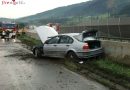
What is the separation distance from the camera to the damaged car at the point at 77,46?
56.6ft

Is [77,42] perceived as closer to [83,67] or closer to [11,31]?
[83,67]

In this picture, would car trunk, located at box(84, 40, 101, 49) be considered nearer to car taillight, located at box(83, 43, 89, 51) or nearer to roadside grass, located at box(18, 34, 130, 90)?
car taillight, located at box(83, 43, 89, 51)

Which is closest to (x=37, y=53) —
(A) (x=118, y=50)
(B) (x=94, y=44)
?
(B) (x=94, y=44)

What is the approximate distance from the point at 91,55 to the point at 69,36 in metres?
1.76

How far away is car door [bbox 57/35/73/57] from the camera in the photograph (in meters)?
18.3

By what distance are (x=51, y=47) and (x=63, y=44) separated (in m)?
1.31

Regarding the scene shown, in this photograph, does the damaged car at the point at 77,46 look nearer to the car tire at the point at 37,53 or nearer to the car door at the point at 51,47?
the car door at the point at 51,47

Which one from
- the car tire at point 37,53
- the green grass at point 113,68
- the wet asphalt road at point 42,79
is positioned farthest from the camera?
the car tire at point 37,53

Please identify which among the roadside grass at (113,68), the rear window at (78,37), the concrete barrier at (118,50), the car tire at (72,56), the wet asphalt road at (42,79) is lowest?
the wet asphalt road at (42,79)

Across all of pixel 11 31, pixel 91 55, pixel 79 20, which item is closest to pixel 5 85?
pixel 91 55

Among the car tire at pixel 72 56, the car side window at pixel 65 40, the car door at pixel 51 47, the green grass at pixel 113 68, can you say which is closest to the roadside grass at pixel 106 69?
the green grass at pixel 113 68

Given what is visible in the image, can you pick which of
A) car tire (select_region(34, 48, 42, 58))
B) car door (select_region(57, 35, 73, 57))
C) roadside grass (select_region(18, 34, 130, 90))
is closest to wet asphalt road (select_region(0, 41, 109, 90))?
roadside grass (select_region(18, 34, 130, 90))

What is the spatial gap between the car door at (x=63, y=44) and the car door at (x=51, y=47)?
422 mm

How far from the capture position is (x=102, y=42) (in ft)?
59.9
